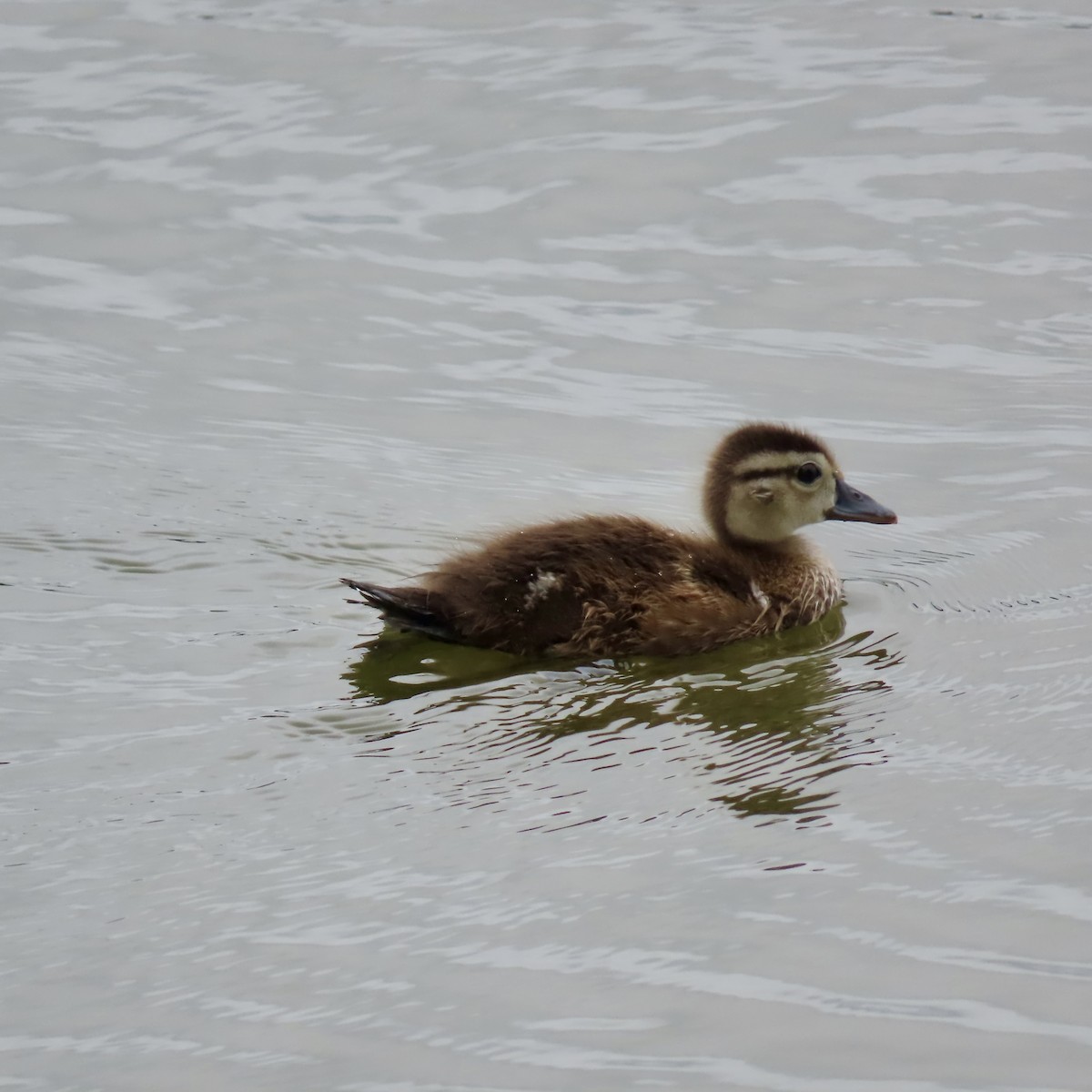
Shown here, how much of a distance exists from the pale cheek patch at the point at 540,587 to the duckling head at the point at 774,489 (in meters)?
0.92

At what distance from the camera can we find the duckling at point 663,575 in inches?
237

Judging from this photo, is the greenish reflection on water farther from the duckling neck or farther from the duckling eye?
the duckling eye

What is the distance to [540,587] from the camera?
6.03 metres

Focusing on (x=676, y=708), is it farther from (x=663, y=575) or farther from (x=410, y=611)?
(x=410, y=611)

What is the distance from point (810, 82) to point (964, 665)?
6.89 m

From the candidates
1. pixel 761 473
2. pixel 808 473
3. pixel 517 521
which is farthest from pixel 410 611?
pixel 808 473

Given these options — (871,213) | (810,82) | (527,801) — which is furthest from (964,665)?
(810,82)

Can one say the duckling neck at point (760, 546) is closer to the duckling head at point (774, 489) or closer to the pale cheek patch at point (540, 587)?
the duckling head at point (774, 489)

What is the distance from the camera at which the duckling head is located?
668 centimetres

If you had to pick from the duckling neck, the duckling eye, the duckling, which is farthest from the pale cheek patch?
the duckling eye

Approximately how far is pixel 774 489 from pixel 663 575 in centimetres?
68

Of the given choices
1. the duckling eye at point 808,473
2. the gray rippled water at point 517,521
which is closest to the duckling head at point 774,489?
the duckling eye at point 808,473

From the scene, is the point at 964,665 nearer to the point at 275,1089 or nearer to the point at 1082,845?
the point at 1082,845

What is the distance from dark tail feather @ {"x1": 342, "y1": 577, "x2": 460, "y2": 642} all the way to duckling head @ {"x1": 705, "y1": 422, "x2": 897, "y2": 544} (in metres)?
1.18
